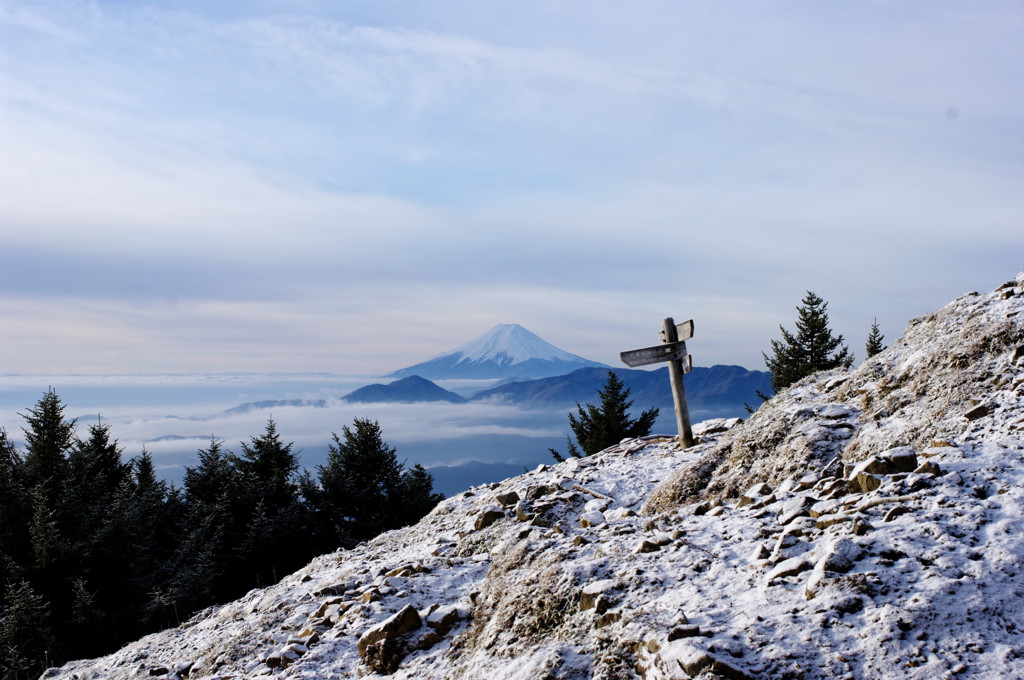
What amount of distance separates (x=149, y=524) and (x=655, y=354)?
24.0m

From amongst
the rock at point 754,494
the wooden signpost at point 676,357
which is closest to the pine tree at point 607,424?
the wooden signpost at point 676,357

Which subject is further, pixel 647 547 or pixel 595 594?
pixel 647 547

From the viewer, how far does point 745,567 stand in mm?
7340

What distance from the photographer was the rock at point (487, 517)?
12859mm

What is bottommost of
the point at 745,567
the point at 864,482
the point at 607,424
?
the point at 607,424

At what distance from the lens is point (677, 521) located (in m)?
9.78

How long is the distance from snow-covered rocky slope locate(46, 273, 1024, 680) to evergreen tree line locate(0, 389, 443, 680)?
39.8 ft

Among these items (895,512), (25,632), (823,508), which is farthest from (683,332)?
(25,632)

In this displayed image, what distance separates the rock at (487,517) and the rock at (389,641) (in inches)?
151

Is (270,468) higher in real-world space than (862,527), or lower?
lower

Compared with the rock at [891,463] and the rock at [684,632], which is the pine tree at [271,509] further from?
the rock at [891,463]

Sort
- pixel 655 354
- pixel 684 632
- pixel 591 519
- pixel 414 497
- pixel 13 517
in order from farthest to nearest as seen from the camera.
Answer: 1. pixel 414 497
2. pixel 13 517
3. pixel 655 354
4. pixel 591 519
5. pixel 684 632

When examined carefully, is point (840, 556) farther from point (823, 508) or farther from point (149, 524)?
point (149, 524)

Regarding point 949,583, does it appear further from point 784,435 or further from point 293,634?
point 293,634
